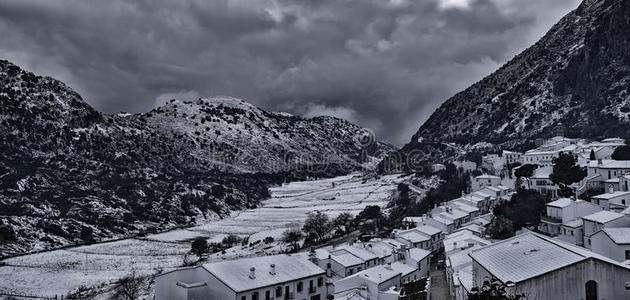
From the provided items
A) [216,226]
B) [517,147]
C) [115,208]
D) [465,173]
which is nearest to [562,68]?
[517,147]

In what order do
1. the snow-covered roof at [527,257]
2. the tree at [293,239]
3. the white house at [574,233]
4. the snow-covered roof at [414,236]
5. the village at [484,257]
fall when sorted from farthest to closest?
the tree at [293,239] < the snow-covered roof at [414,236] < the white house at [574,233] < the snow-covered roof at [527,257] < the village at [484,257]

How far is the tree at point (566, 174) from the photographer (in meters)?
61.9

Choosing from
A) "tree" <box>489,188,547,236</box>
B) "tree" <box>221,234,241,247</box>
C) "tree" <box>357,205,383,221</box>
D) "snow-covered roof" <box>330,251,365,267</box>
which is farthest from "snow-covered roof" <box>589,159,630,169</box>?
"tree" <box>221,234,241,247</box>

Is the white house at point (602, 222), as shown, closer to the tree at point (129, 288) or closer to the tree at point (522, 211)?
the tree at point (522, 211)

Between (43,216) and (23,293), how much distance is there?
41.0 meters

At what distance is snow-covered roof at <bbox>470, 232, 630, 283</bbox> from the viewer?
24489 millimetres

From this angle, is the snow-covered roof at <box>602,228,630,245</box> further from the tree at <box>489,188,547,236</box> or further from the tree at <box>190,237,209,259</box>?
the tree at <box>190,237,209,259</box>

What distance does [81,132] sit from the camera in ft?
477

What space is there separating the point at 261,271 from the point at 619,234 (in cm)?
2817

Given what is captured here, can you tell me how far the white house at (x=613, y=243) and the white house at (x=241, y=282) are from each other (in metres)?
22.9

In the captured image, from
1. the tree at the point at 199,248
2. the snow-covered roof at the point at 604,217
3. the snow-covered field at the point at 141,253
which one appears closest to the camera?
the snow-covered roof at the point at 604,217

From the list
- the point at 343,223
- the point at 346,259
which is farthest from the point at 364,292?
the point at 343,223

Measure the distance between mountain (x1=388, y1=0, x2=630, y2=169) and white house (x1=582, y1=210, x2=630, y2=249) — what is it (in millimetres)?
77191

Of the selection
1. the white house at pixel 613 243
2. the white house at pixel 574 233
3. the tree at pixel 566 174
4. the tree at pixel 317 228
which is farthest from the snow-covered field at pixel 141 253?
the white house at pixel 613 243
